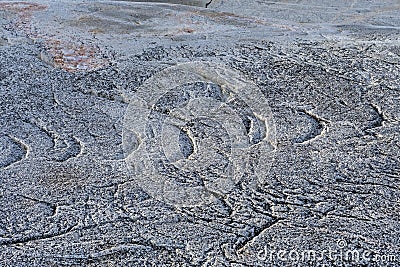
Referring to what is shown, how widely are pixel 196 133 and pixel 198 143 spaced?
0.27 ft

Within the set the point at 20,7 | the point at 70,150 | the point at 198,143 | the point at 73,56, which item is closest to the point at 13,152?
the point at 70,150

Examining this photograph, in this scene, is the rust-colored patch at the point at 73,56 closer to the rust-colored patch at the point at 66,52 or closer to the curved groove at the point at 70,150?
the rust-colored patch at the point at 66,52

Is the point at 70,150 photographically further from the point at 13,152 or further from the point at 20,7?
the point at 20,7

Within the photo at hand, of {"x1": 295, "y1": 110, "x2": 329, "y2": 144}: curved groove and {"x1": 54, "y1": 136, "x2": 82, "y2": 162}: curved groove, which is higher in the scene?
{"x1": 295, "y1": 110, "x2": 329, "y2": 144}: curved groove

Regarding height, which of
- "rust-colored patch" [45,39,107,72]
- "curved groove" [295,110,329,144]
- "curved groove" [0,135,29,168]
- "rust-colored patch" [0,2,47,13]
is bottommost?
"curved groove" [0,135,29,168]

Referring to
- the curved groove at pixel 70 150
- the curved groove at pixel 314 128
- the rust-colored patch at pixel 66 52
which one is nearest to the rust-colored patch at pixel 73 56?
the rust-colored patch at pixel 66 52

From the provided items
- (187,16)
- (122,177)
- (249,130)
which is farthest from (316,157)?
(187,16)

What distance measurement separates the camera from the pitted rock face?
6.07 feet

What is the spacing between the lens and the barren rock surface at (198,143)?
155cm

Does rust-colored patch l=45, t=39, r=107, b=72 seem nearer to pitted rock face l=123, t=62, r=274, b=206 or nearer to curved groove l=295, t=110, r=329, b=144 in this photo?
pitted rock face l=123, t=62, r=274, b=206

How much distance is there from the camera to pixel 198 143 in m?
2.10

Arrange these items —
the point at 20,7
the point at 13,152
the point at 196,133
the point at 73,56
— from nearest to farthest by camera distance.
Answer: the point at 13,152 < the point at 196,133 < the point at 73,56 < the point at 20,7

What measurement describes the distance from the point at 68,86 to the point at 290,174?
1.15 metres

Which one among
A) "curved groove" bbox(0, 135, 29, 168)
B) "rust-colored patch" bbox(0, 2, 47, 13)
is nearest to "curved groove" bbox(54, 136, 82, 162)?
"curved groove" bbox(0, 135, 29, 168)
